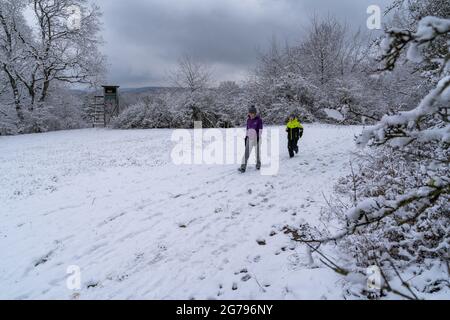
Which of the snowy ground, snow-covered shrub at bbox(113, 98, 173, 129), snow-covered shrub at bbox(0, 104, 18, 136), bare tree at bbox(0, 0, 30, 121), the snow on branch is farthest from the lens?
snow-covered shrub at bbox(113, 98, 173, 129)

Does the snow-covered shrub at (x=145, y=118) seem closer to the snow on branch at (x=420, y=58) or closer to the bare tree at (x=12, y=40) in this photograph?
the bare tree at (x=12, y=40)

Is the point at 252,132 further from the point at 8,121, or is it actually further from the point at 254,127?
the point at 8,121

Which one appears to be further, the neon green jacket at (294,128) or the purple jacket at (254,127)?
the neon green jacket at (294,128)

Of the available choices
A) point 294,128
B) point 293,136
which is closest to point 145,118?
point 293,136

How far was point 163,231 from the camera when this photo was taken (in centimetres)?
509

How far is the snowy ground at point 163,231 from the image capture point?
3.60 metres

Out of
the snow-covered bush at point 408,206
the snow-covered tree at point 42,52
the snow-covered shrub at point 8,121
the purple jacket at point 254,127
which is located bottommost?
the snow-covered bush at point 408,206

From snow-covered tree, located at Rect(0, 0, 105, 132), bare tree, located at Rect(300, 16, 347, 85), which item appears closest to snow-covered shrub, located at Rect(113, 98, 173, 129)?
snow-covered tree, located at Rect(0, 0, 105, 132)

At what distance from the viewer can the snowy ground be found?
3.60 m

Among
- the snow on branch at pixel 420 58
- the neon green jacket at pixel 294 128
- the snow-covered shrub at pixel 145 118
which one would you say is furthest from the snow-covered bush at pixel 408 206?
the snow-covered shrub at pixel 145 118

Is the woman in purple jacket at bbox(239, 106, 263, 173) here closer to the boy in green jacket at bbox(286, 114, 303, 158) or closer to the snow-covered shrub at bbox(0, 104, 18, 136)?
the boy in green jacket at bbox(286, 114, 303, 158)

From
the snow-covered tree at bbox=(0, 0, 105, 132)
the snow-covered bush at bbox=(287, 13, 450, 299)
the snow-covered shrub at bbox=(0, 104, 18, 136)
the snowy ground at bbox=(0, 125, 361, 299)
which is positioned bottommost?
the snowy ground at bbox=(0, 125, 361, 299)

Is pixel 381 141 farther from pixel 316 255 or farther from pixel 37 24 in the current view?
pixel 37 24

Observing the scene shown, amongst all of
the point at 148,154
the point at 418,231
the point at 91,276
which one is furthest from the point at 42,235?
the point at 148,154
